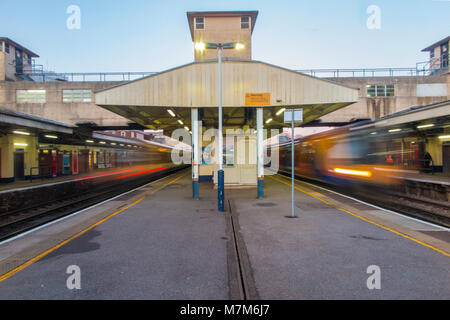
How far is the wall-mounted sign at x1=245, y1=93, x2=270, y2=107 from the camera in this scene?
1201 cm

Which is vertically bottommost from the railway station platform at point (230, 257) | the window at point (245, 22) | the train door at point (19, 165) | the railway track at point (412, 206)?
the railway track at point (412, 206)

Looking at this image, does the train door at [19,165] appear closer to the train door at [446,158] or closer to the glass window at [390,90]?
the train door at [446,158]

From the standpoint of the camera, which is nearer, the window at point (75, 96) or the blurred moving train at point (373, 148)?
the blurred moving train at point (373, 148)

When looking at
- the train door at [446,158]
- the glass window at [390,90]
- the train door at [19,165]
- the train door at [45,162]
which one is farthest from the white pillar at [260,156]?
the glass window at [390,90]

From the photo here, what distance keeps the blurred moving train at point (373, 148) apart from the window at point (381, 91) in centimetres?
700

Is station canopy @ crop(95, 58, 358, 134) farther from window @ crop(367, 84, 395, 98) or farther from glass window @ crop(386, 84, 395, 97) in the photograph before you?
glass window @ crop(386, 84, 395, 97)

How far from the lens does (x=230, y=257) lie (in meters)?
4.85

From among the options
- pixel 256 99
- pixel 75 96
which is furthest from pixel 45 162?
A: pixel 256 99

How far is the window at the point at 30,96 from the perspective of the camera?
24516mm

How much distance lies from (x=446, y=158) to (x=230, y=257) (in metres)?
23.0

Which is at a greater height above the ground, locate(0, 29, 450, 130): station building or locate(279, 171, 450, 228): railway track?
locate(0, 29, 450, 130): station building

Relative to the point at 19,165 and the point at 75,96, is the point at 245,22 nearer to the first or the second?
the point at 75,96

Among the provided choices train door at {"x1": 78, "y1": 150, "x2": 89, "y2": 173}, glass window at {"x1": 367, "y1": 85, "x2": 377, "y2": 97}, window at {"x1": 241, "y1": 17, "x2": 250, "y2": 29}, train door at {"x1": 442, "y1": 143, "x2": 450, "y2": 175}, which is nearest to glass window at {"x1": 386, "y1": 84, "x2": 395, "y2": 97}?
glass window at {"x1": 367, "y1": 85, "x2": 377, "y2": 97}

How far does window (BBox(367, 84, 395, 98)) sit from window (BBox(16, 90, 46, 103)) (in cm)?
3356
